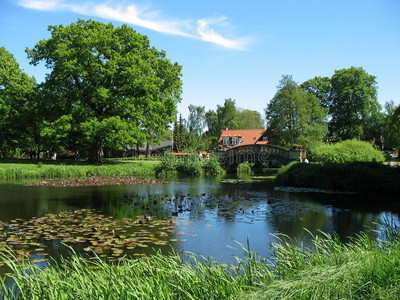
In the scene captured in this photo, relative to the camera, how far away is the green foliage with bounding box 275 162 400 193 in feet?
60.4

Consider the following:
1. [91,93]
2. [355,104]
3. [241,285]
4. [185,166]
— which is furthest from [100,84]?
[355,104]

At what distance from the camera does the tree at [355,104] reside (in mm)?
46188

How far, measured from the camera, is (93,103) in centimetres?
3033

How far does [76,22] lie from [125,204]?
72.3 feet

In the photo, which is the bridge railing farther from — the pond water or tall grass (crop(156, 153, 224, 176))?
the pond water

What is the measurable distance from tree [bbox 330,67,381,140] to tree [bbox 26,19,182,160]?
1048 inches

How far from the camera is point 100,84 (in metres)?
30.2

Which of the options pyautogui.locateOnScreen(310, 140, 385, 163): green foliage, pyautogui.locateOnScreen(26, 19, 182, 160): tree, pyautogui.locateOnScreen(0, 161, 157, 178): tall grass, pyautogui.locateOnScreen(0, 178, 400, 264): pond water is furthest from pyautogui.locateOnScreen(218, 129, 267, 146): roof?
pyautogui.locateOnScreen(0, 178, 400, 264): pond water

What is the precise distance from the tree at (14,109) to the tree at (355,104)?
3649 centimetres

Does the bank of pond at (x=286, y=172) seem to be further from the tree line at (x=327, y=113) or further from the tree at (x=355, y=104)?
the tree at (x=355, y=104)

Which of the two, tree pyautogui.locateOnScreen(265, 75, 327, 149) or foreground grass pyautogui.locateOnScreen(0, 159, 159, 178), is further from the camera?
tree pyautogui.locateOnScreen(265, 75, 327, 149)

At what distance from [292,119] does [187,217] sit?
31.2 meters

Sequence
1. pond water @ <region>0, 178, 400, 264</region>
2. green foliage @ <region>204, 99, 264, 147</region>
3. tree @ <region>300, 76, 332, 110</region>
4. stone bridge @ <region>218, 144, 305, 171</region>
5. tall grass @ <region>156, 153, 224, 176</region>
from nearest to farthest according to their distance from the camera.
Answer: pond water @ <region>0, 178, 400, 264</region> → tall grass @ <region>156, 153, 224, 176</region> → stone bridge @ <region>218, 144, 305, 171</region> → tree @ <region>300, 76, 332, 110</region> → green foliage @ <region>204, 99, 264, 147</region>

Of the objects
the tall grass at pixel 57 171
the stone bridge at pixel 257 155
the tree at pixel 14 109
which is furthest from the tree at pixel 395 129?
the tree at pixel 14 109
